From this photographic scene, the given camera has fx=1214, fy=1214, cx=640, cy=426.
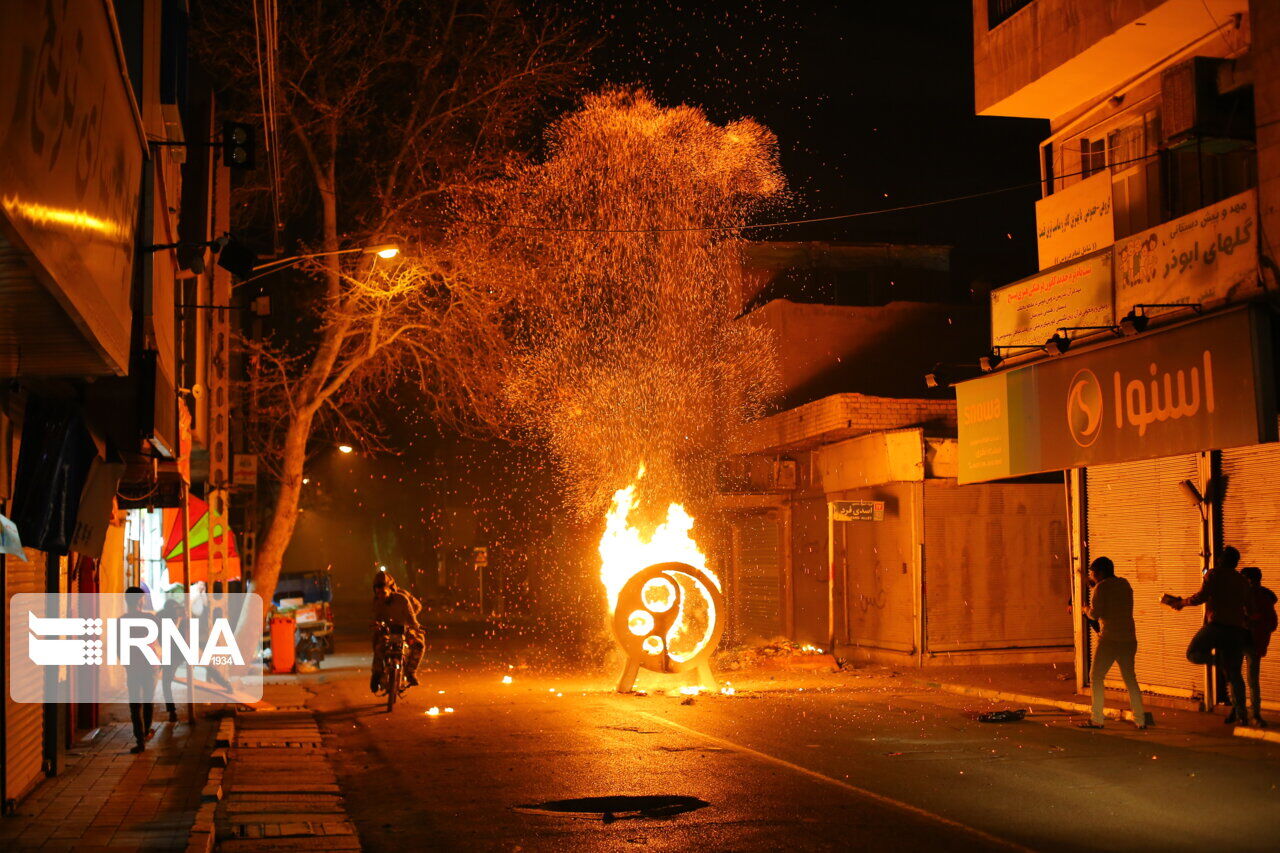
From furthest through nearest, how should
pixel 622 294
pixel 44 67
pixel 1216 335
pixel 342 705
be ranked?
1. pixel 622 294
2. pixel 342 705
3. pixel 1216 335
4. pixel 44 67

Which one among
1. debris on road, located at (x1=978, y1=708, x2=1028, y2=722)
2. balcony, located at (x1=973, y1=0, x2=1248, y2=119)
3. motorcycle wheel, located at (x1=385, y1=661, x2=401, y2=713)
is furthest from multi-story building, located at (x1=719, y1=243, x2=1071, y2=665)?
motorcycle wheel, located at (x1=385, y1=661, x2=401, y2=713)

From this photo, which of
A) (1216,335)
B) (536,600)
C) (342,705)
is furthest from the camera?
(536,600)

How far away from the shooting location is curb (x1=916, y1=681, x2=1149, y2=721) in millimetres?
14336

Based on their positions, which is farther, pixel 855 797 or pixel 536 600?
pixel 536 600

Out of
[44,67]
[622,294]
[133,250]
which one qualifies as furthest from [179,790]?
[622,294]

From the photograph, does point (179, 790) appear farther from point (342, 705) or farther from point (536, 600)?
point (536, 600)

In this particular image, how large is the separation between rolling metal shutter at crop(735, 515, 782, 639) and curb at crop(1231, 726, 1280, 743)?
1613cm

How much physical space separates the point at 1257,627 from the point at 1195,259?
425 centimetres

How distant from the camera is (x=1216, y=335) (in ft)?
43.5

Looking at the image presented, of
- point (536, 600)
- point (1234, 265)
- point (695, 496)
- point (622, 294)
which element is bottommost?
point (536, 600)

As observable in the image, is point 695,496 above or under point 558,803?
above

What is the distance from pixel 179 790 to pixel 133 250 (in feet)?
15.8

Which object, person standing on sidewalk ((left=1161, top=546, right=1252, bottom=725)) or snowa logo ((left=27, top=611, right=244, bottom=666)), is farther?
person standing on sidewalk ((left=1161, top=546, right=1252, bottom=725))

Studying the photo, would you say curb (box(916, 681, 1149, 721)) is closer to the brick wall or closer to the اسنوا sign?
the اسنوا sign
